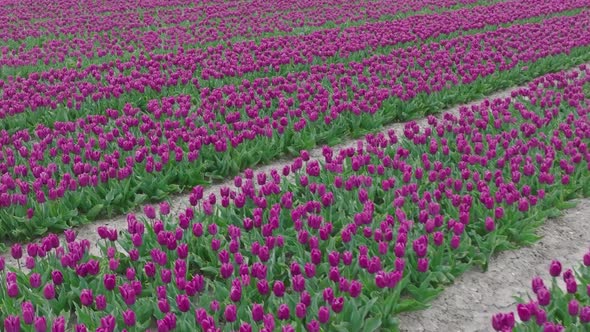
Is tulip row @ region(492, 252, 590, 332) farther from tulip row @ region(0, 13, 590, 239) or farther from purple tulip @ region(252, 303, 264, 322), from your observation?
tulip row @ region(0, 13, 590, 239)

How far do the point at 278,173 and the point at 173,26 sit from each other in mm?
10671

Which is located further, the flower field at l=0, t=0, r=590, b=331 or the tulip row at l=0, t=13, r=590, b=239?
the tulip row at l=0, t=13, r=590, b=239

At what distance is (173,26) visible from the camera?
55.3 feet

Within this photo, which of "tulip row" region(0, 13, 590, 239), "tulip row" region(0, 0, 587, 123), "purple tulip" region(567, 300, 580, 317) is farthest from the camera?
"tulip row" region(0, 0, 587, 123)

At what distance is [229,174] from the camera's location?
7.38 meters

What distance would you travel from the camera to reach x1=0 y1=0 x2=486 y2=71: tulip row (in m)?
13.4

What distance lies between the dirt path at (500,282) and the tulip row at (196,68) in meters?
6.18

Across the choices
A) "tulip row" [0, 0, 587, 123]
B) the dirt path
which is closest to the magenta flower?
the dirt path

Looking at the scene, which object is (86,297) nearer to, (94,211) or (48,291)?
(48,291)

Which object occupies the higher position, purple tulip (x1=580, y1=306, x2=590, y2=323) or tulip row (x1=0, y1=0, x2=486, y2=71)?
purple tulip (x1=580, y1=306, x2=590, y2=323)

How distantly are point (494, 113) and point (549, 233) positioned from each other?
9.89 ft

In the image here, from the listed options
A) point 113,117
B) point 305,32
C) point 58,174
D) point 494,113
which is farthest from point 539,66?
point 58,174

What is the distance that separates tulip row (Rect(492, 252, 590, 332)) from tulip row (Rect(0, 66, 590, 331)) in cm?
76

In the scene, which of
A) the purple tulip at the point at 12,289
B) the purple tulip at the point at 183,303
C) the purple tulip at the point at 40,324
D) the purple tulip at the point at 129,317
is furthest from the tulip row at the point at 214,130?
the purple tulip at the point at 183,303
